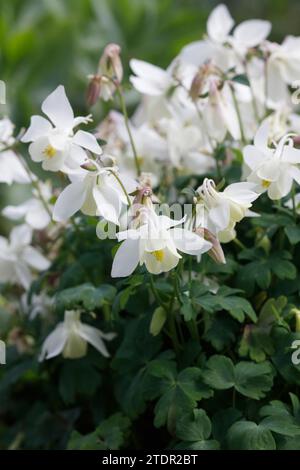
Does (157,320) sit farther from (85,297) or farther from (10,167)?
(10,167)

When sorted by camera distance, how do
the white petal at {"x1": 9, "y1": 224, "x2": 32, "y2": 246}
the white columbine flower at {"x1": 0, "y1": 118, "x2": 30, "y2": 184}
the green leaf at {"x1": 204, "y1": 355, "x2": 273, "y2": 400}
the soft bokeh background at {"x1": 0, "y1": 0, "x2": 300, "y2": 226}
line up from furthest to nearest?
the soft bokeh background at {"x1": 0, "y1": 0, "x2": 300, "y2": 226}
the white petal at {"x1": 9, "y1": 224, "x2": 32, "y2": 246}
the white columbine flower at {"x1": 0, "y1": 118, "x2": 30, "y2": 184}
the green leaf at {"x1": 204, "y1": 355, "x2": 273, "y2": 400}

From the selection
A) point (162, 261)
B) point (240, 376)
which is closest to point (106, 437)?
point (240, 376)

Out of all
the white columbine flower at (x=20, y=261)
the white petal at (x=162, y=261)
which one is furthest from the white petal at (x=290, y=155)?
the white columbine flower at (x=20, y=261)

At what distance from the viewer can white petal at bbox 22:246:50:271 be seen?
1.45 metres

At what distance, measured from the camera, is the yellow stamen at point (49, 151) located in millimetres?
1099

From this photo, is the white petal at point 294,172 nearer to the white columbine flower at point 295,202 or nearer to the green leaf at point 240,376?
the white columbine flower at point 295,202

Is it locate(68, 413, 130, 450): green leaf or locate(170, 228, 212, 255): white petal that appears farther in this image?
locate(68, 413, 130, 450): green leaf

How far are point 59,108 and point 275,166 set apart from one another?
0.31m

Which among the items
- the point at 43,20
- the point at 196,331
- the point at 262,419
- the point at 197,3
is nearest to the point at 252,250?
the point at 196,331

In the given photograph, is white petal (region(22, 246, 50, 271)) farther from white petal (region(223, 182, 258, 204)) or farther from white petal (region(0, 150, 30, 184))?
white petal (region(223, 182, 258, 204))

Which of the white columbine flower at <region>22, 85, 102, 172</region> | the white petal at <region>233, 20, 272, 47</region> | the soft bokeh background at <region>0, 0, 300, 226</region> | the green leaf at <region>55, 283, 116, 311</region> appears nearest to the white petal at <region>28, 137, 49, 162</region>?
the white columbine flower at <region>22, 85, 102, 172</region>

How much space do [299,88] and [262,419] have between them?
1.87 feet

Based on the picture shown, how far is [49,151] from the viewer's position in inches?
43.4

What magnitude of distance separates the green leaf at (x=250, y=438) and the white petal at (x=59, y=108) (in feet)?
1.56
